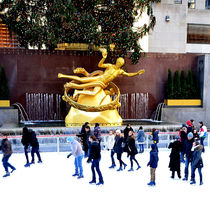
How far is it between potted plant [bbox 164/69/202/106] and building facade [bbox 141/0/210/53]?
25.4 feet

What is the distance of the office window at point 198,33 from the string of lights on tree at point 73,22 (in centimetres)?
1102

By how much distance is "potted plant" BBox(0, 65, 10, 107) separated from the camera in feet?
59.4

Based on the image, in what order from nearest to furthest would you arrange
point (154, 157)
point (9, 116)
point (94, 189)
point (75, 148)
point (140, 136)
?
point (94, 189), point (154, 157), point (75, 148), point (140, 136), point (9, 116)

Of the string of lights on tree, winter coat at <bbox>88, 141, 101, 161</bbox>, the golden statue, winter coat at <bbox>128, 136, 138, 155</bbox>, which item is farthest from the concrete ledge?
winter coat at <bbox>88, 141, 101, 161</bbox>

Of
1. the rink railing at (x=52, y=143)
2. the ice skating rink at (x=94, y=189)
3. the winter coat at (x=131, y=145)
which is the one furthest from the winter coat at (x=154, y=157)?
the rink railing at (x=52, y=143)

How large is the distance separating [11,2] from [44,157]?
11270mm

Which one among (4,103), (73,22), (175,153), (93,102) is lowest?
(175,153)

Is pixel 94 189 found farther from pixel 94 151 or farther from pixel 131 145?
pixel 131 145

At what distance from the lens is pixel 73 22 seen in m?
18.0

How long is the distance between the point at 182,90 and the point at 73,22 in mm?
8458

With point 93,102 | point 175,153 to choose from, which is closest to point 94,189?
point 175,153

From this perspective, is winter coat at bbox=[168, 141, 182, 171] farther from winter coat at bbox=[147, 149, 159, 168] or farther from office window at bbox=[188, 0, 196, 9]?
office window at bbox=[188, 0, 196, 9]

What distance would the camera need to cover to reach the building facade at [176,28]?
27.5 m

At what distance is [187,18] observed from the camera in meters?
28.9
